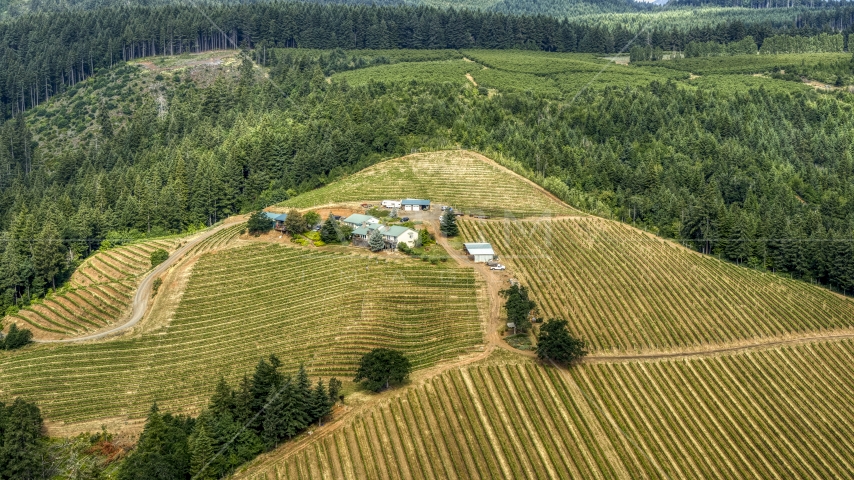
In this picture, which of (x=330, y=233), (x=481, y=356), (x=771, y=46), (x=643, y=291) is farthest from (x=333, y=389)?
(x=771, y=46)

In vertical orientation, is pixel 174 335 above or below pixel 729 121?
below

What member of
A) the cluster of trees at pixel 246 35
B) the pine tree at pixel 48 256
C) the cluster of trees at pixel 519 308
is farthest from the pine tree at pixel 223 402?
the cluster of trees at pixel 246 35

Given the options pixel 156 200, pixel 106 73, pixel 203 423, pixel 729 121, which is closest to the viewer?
pixel 203 423

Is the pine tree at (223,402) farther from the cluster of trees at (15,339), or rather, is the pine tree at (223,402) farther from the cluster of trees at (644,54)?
the cluster of trees at (644,54)

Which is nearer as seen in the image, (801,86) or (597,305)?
(597,305)

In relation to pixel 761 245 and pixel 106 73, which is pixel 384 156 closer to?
pixel 761 245

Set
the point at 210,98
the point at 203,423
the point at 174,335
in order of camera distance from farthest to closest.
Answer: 1. the point at 210,98
2. the point at 174,335
3. the point at 203,423

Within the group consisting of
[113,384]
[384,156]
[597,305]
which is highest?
[384,156]

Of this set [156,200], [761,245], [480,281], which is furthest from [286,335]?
[761,245]
